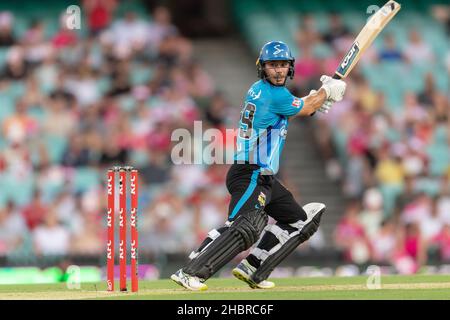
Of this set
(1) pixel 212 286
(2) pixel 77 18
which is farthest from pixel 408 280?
(2) pixel 77 18

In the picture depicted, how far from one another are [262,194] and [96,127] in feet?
25.3

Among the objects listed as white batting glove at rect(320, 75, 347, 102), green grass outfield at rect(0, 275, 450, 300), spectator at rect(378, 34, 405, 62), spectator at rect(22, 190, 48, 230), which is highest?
spectator at rect(378, 34, 405, 62)

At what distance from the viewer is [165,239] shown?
17.5m

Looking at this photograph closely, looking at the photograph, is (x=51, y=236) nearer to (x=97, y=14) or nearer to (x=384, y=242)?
(x=384, y=242)

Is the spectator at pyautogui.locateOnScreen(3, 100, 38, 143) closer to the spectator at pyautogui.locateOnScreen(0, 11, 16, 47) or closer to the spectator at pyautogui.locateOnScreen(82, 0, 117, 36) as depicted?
the spectator at pyautogui.locateOnScreen(0, 11, 16, 47)

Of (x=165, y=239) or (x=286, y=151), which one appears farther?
(x=286, y=151)

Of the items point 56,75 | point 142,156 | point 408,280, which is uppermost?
point 56,75

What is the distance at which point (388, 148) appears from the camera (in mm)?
19688

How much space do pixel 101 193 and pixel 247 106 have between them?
6.58 meters

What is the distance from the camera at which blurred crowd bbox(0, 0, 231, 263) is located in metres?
17.5

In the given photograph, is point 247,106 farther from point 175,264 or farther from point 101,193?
point 101,193

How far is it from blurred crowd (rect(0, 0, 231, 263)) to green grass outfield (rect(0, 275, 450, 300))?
392 cm

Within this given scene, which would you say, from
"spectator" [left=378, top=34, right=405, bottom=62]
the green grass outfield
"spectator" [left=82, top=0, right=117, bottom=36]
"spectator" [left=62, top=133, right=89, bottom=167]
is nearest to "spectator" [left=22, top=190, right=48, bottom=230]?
"spectator" [left=62, top=133, right=89, bottom=167]
